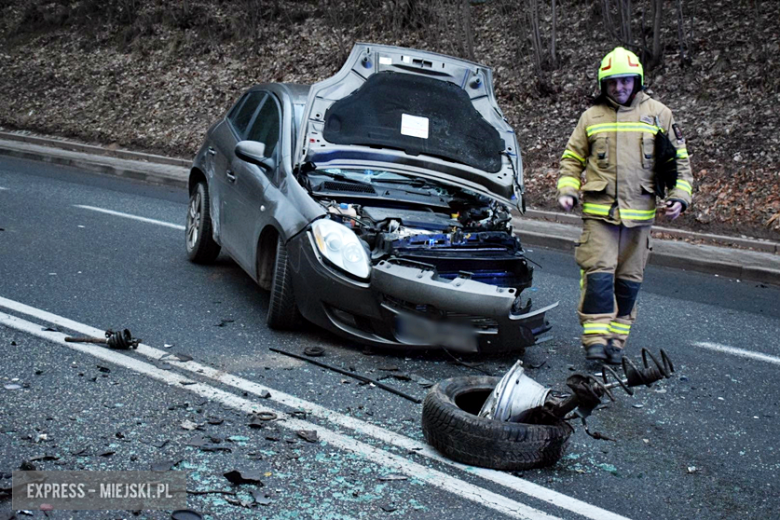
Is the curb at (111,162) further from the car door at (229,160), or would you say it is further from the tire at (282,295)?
the tire at (282,295)

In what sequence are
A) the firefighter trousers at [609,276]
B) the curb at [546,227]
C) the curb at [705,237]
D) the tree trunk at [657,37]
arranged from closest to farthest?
the firefighter trousers at [609,276] → the curb at [546,227] → the curb at [705,237] → the tree trunk at [657,37]

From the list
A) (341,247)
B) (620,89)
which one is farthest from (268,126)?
(620,89)

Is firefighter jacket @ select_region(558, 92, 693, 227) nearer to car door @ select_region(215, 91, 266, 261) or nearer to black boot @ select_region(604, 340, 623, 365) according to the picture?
black boot @ select_region(604, 340, 623, 365)

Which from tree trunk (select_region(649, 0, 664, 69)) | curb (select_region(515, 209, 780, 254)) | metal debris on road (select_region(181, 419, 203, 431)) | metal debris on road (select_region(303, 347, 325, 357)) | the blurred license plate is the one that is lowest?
metal debris on road (select_region(181, 419, 203, 431))

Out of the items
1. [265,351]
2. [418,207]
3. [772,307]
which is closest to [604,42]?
[772,307]

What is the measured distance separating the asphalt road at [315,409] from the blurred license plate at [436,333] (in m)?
0.18

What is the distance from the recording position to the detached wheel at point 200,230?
764cm

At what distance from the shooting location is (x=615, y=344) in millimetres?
5910

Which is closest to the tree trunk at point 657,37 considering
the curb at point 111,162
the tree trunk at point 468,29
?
the tree trunk at point 468,29

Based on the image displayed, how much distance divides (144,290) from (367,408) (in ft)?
9.33

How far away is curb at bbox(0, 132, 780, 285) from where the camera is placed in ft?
31.4

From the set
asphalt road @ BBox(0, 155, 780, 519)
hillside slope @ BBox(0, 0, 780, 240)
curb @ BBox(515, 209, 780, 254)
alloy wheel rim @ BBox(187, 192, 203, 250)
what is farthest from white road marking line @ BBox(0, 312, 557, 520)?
hillside slope @ BBox(0, 0, 780, 240)

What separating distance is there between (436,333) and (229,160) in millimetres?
2705

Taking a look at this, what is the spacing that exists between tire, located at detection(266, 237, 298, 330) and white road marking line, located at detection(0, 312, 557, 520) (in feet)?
3.30
